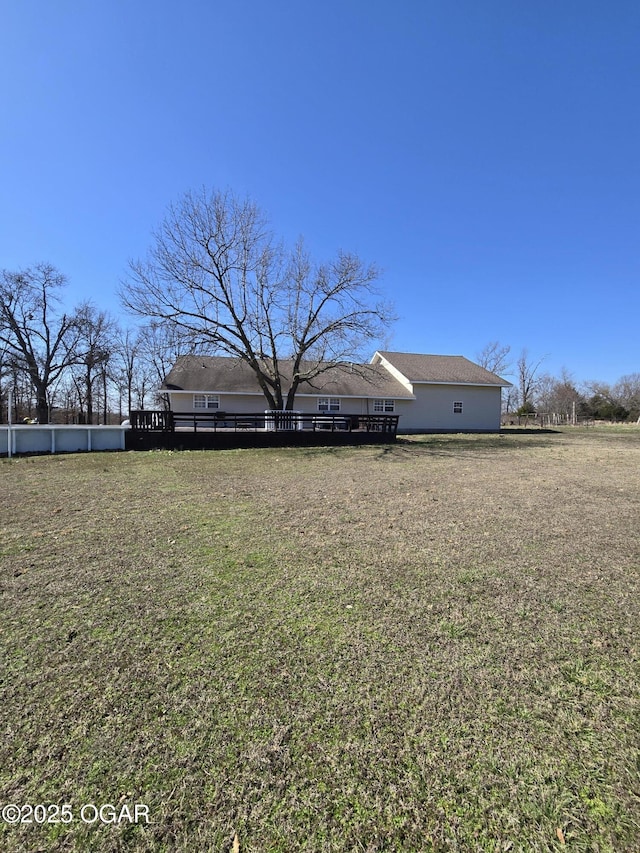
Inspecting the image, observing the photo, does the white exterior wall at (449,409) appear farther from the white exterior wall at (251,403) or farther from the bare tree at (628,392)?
the bare tree at (628,392)

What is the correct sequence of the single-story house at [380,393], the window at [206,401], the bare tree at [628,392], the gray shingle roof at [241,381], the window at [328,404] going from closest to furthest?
the gray shingle roof at [241,381]
the window at [206,401]
the single-story house at [380,393]
the window at [328,404]
the bare tree at [628,392]

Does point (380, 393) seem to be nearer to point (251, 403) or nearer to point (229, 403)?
point (251, 403)

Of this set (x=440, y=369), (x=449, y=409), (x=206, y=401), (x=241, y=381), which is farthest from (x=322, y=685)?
(x=440, y=369)

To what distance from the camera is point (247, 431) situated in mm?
13859

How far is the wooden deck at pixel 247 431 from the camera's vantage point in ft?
42.2

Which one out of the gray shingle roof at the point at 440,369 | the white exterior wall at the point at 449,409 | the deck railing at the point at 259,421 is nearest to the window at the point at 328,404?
the white exterior wall at the point at 449,409

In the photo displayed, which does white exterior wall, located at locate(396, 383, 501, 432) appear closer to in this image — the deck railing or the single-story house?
the single-story house

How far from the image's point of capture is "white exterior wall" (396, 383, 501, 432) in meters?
24.8

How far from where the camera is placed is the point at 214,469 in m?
9.11

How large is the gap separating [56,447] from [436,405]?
67.5 ft

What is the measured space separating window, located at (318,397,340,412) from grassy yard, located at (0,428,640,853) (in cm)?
1923

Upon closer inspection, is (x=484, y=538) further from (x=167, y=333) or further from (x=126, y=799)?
(x=167, y=333)

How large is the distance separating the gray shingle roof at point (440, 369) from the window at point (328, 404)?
484 centimetres

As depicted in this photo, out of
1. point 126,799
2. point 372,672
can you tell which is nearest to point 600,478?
point 372,672
